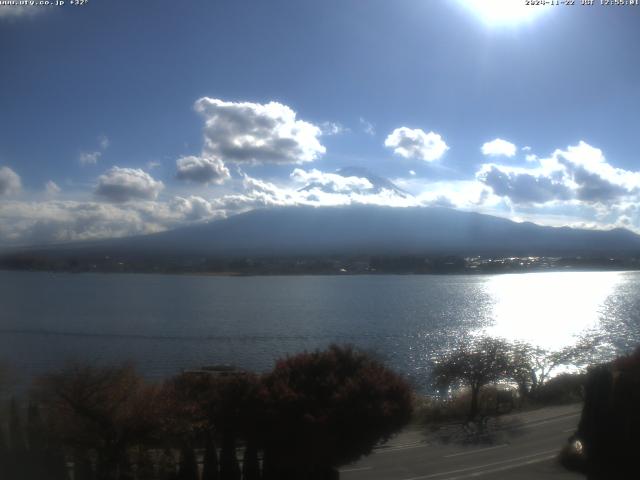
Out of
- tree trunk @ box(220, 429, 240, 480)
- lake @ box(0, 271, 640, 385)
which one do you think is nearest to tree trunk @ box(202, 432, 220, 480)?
tree trunk @ box(220, 429, 240, 480)

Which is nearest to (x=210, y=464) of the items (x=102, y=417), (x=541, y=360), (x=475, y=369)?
(x=102, y=417)

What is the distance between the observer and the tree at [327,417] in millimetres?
7102

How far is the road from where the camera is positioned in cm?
771

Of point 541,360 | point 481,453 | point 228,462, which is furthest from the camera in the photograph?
point 541,360

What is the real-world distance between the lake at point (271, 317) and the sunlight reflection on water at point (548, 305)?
8 centimetres

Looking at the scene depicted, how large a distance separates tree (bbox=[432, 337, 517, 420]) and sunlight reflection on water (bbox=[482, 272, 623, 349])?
4.46 meters

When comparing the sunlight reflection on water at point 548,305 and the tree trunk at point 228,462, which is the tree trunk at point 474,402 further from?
the sunlight reflection on water at point 548,305

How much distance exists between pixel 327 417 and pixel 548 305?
2424 centimetres

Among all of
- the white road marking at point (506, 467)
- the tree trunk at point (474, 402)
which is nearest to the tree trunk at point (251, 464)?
the white road marking at point (506, 467)

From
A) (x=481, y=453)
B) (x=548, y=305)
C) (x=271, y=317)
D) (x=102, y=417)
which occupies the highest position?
(x=102, y=417)

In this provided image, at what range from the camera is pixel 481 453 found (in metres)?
8.59

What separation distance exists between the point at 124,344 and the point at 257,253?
26625mm

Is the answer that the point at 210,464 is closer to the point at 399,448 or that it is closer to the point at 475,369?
the point at 399,448

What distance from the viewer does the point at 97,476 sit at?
702 centimetres
